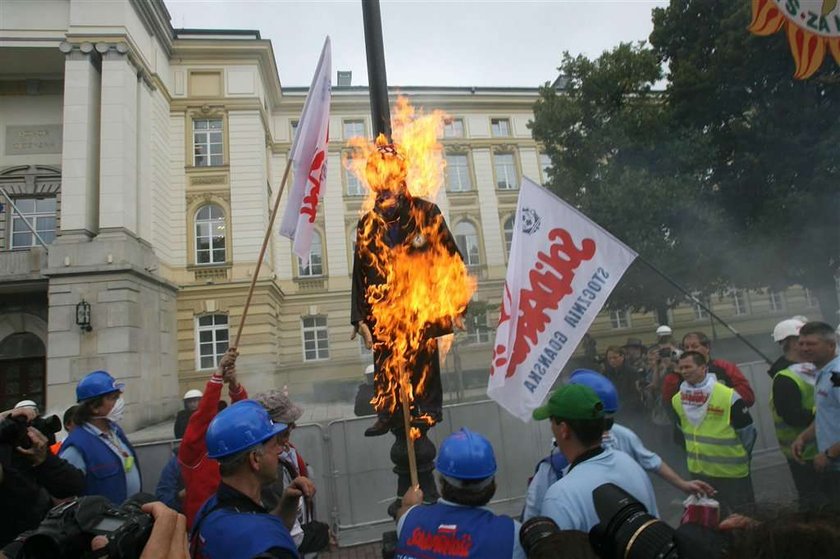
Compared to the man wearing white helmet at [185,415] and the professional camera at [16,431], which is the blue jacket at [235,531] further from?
the man wearing white helmet at [185,415]

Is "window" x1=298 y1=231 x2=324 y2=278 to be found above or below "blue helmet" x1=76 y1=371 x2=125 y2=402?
above

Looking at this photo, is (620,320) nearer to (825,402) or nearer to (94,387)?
(825,402)

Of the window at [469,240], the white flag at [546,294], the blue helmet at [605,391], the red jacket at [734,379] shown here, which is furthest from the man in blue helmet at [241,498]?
the window at [469,240]

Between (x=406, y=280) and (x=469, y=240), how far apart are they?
82.5 feet

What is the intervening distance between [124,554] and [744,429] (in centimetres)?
447

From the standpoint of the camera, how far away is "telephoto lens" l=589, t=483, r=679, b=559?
3.22ft

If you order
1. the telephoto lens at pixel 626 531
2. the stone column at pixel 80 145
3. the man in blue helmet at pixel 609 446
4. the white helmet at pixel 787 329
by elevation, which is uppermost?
the stone column at pixel 80 145

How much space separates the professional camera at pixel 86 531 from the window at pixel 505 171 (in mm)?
28306

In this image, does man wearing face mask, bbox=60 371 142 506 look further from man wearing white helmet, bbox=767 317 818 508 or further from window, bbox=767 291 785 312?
window, bbox=767 291 785 312

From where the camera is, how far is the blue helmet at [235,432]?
1970mm

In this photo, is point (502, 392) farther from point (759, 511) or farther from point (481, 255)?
point (481, 255)

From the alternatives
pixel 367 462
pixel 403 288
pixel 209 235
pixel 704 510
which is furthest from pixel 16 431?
pixel 209 235

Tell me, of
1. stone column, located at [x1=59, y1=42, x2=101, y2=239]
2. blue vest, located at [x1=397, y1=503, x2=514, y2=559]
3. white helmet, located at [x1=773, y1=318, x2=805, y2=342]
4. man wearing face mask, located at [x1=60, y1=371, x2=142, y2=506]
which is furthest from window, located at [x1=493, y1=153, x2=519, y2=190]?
blue vest, located at [x1=397, y1=503, x2=514, y2=559]

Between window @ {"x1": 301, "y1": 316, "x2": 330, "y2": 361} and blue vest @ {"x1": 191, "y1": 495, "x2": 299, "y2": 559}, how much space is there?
76.8 ft
